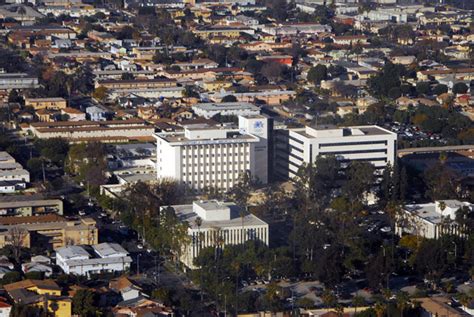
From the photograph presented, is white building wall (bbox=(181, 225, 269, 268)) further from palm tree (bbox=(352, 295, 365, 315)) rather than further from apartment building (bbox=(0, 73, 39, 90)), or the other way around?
apartment building (bbox=(0, 73, 39, 90))

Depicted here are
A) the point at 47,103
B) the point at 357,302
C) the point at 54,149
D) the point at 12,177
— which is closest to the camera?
the point at 357,302

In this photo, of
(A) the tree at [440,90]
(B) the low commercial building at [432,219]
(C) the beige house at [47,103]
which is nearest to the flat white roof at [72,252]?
(B) the low commercial building at [432,219]

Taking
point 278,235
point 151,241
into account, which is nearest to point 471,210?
point 278,235

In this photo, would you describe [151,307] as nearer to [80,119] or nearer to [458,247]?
[458,247]

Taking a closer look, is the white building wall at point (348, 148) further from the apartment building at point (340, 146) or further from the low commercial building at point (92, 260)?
the low commercial building at point (92, 260)

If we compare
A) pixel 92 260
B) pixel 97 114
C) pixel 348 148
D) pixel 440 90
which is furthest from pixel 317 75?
pixel 92 260

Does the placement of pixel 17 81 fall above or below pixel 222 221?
below

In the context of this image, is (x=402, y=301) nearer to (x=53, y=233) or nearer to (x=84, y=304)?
(x=84, y=304)

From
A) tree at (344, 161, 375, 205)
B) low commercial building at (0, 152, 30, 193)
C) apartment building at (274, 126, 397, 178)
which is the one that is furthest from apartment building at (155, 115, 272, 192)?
low commercial building at (0, 152, 30, 193)
